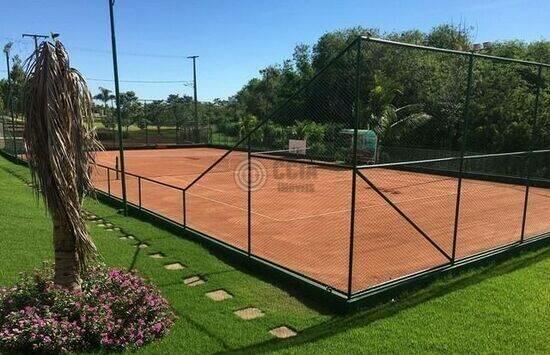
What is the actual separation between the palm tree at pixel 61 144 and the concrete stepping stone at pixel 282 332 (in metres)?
2.30

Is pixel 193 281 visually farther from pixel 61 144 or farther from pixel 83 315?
pixel 61 144

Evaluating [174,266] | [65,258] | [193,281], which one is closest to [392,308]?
[193,281]

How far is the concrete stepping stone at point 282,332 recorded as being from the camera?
559 cm

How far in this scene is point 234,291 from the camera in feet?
22.8

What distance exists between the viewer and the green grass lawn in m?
5.25

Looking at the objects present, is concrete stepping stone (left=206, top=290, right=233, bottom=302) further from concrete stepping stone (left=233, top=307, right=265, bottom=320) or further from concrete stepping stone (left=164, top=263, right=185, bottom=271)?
concrete stepping stone (left=164, top=263, right=185, bottom=271)

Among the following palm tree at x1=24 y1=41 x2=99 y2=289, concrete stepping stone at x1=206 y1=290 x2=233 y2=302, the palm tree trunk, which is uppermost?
palm tree at x1=24 y1=41 x2=99 y2=289

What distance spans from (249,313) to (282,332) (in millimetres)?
665

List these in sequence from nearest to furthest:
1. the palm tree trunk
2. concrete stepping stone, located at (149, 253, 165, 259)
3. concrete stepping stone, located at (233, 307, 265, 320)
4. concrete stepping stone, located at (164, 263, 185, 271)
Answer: the palm tree trunk → concrete stepping stone, located at (233, 307, 265, 320) → concrete stepping stone, located at (164, 263, 185, 271) → concrete stepping stone, located at (149, 253, 165, 259)

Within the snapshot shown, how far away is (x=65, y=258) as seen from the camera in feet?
17.3

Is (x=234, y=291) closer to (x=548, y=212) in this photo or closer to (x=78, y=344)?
(x=78, y=344)

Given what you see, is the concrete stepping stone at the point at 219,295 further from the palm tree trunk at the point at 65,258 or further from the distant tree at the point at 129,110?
the distant tree at the point at 129,110

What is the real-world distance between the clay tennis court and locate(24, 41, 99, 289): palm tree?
81.2 inches

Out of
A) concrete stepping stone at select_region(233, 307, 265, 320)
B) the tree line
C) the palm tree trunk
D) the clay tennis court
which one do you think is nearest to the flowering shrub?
the palm tree trunk
